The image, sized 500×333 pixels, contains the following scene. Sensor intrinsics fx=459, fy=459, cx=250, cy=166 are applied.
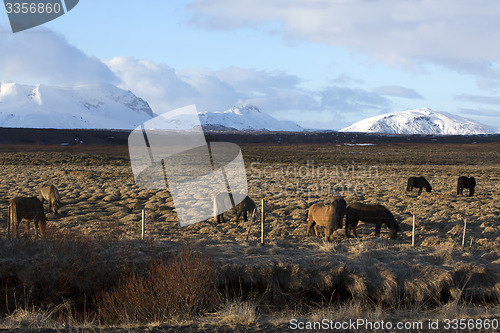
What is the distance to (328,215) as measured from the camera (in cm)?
1270

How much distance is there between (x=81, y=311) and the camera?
909cm

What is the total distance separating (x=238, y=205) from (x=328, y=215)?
3978mm

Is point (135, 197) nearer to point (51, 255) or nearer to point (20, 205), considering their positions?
point (20, 205)

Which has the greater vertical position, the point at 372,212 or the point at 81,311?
the point at 372,212

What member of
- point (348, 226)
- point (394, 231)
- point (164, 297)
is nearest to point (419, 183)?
point (394, 231)

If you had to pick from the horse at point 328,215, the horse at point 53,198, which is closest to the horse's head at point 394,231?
the horse at point 328,215

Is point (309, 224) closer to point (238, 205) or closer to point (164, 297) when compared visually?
point (238, 205)

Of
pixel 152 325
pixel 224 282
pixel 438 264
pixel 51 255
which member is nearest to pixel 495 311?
pixel 438 264

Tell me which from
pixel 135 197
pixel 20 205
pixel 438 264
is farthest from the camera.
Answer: pixel 135 197

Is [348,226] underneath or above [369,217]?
underneath

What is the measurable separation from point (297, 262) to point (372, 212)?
172 inches

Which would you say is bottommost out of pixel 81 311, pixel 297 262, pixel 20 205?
pixel 81 311

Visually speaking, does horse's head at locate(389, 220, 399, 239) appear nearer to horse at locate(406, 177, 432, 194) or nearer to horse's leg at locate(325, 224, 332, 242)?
horse's leg at locate(325, 224, 332, 242)

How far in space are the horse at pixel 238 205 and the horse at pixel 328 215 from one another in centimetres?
253
